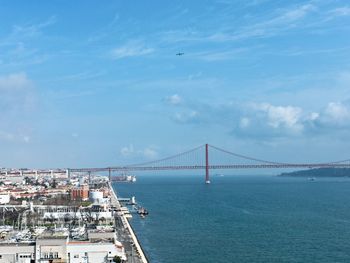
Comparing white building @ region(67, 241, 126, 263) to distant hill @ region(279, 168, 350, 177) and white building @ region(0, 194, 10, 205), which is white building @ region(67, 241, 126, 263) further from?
distant hill @ region(279, 168, 350, 177)

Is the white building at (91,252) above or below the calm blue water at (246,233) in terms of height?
above

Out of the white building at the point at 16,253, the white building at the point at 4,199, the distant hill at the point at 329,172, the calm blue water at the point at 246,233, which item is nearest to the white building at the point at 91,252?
the white building at the point at 16,253

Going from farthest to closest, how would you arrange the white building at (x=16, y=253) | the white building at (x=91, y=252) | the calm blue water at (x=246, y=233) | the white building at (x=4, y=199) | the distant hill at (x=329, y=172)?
the distant hill at (x=329, y=172), the white building at (x=4, y=199), the calm blue water at (x=246, y=233), the white building at (x=91, y=252), the white building at (x=16, y=253)

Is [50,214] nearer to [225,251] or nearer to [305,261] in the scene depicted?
[225,251]

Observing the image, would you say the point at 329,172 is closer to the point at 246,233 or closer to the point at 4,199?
the point at 4,199

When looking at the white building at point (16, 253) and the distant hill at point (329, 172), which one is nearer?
the white building at point (16, 253)

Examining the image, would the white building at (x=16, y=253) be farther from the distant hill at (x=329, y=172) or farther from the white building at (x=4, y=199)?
the distant hill at (x=329, y=172)

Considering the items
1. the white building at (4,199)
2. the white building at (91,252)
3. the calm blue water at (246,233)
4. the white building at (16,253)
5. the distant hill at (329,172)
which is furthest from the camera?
the distant hill at (329,172)

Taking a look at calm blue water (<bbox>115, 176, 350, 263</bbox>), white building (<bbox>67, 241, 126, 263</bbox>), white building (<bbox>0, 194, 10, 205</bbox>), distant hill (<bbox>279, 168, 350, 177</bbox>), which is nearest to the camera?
white building (<bbox>67, 241, 126, 263</bbox>)

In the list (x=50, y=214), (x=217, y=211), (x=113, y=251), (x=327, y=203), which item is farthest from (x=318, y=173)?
(x=113, y=251)

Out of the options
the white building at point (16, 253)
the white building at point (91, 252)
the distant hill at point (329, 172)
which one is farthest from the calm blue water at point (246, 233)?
the distant hill at point (329, 172)

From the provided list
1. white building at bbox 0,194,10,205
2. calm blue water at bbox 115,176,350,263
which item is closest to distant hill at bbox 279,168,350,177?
calm blue water at bbox 115,176,350,263


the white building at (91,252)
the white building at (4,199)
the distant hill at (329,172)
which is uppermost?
the distant hill at (329,172)
